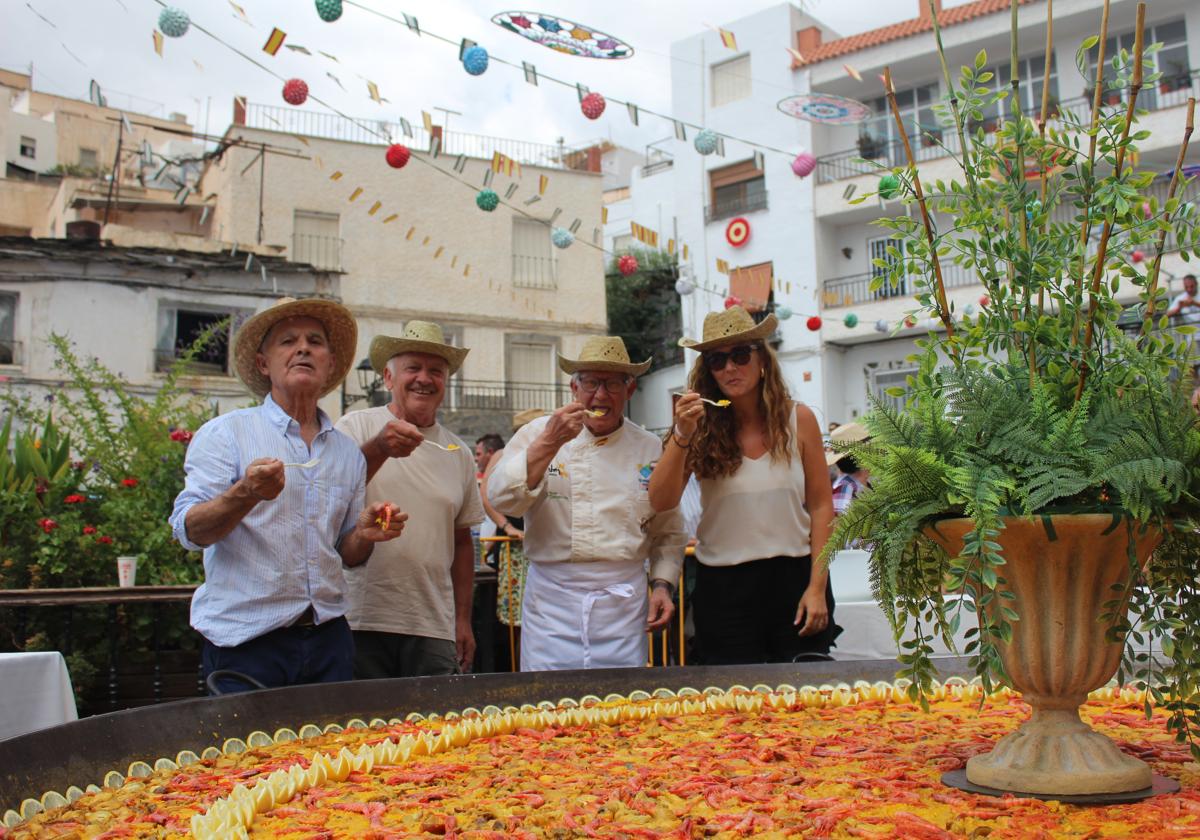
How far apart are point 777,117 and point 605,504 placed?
67.8 feet

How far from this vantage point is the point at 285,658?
2838 mm

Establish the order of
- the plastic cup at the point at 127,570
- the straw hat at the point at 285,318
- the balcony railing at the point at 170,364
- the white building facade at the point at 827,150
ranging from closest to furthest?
the straw hat at the point at 285,318
the plastic cup at the point at 127,570
the balcony railing at the point at 170,364
the white building facade at the point at 827,150

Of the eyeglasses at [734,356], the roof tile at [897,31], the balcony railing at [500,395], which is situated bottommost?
the eyeglasses at [734,356]

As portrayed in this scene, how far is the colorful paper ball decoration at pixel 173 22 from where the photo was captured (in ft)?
19.7

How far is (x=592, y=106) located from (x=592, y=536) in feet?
16.8

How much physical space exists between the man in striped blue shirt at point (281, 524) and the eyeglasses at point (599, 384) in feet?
2.72

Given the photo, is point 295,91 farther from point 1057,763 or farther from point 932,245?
point 1057,763

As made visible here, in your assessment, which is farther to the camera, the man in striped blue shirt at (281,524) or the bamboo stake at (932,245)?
the man in striped blue shirt at (281,524)

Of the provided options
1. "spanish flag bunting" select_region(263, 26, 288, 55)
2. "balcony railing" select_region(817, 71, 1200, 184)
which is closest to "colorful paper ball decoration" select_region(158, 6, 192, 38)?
"spanish flag bunting" select_region(263, 26, 288, 55)

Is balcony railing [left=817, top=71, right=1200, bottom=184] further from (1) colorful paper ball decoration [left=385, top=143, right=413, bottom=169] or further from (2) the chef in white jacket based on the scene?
(2) the chef in white jacket

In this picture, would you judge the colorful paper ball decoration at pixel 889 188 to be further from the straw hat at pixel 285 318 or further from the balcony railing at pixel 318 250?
the balcony railing at pixel 318 250

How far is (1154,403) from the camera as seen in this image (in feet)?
5.80

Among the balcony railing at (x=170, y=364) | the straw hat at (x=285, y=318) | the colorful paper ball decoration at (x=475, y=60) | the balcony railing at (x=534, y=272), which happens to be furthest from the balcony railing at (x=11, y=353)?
the straw hat at (x=285, y=318)

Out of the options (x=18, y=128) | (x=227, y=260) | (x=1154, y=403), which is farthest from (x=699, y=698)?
(x=18, y=128)
